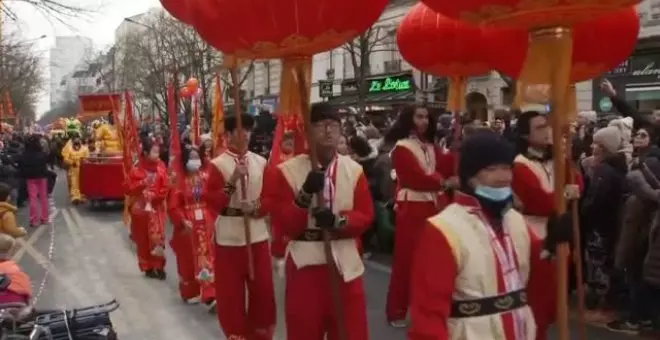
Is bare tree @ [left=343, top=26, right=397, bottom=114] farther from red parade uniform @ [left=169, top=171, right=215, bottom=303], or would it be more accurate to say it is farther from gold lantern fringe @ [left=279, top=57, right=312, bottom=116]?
gold lantern fringe @ [left=279, top=57, right=312, bottom=116]

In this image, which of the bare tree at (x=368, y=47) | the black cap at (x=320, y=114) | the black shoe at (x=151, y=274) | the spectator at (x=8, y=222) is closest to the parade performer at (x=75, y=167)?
the black shoe at (x=151, y=274)

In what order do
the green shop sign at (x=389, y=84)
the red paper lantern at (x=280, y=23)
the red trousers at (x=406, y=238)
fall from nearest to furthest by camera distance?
the red paper lantern at (x=280, y=23) → the red trousers at (x=406, y=238) → the green shop sign at (x=389, y=84)

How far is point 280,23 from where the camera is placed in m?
4.82

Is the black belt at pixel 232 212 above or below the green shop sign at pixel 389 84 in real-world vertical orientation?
below

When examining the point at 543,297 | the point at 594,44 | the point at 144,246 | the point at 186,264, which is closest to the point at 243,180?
the point at 543,297

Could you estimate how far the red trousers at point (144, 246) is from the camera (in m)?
11.4

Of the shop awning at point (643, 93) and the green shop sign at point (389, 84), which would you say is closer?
the shop awning at point (643, 93)

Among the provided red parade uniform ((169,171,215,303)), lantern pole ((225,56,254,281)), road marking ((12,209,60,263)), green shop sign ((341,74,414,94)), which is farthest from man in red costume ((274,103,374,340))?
green shop sign ((341,74,414,94))

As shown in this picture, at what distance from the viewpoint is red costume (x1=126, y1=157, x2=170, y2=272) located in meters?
11.3

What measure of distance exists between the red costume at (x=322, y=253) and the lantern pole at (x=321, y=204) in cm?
10

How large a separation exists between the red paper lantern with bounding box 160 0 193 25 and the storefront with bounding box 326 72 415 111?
85.5ft

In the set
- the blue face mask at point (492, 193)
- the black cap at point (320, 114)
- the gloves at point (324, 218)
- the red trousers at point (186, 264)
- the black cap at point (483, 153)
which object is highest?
the black cap at point (320, 114)

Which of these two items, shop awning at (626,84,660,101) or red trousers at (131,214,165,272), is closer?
red trousers at (131,214,165,272)

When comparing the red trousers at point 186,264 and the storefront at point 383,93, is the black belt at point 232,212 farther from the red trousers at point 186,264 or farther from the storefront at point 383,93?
the storefront at point 383,93
